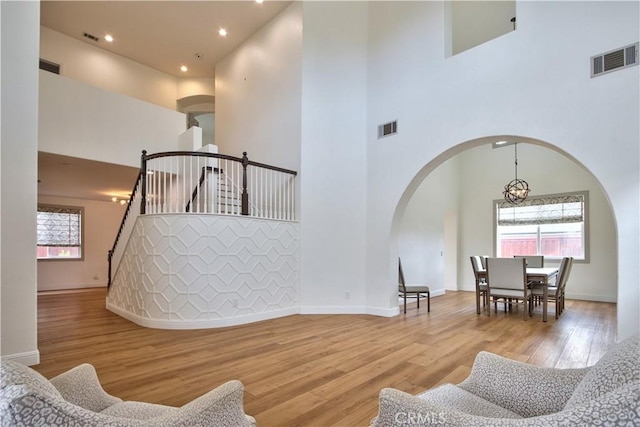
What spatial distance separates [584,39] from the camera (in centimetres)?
378

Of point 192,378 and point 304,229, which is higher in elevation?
point 304,229

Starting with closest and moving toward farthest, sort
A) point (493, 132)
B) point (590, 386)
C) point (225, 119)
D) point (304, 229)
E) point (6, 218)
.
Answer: point (590, 386) → point (6, 218) → point (493, 132) → point (304, 229) → point (225, 119)

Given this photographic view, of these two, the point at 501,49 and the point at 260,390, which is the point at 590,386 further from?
the point at 501,49

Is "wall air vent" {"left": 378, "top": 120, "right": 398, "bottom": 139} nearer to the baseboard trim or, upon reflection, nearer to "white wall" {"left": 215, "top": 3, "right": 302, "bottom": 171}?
"white wall" {"left": 215, "top": 3, "right": 302, "bottom": 171}

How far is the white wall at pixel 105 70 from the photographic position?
7.39 metres

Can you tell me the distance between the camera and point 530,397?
4.81 feet

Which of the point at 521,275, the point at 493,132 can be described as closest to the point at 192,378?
the point at 493,132

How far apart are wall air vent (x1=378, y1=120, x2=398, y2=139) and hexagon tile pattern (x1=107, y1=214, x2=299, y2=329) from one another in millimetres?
2451

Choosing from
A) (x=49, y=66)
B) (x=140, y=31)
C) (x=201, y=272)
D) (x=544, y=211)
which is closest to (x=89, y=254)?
(x=49, y=66)

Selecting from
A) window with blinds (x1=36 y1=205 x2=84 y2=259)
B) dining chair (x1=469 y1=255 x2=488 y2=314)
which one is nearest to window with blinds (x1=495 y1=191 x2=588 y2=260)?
dining chair (x1=469 y1=255 x2=488 y2=314)

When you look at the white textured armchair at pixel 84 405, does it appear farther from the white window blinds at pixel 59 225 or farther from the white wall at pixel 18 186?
the white window blinds at pixel 59 225

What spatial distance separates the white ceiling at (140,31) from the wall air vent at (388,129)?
10.9 ft

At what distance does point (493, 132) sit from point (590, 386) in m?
4.04

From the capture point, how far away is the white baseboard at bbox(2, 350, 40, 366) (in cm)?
313
